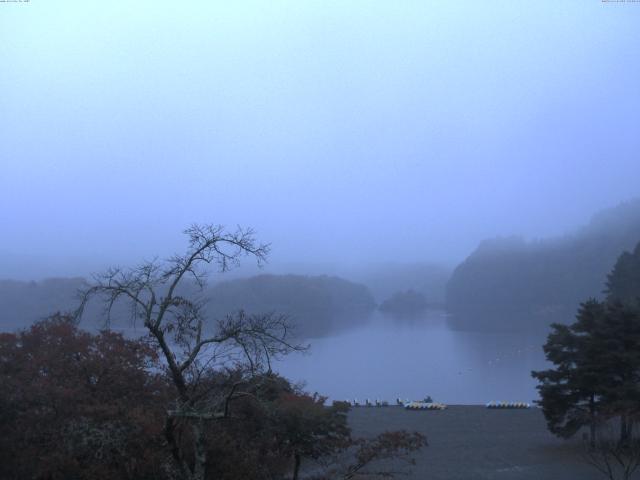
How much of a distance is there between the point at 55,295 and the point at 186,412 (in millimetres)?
36222

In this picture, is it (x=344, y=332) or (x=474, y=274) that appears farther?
(x=474, y=274)

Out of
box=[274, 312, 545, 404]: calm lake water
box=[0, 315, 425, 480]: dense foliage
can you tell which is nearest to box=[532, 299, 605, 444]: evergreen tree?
box=[0, 315, 425, 480]: dense foliage

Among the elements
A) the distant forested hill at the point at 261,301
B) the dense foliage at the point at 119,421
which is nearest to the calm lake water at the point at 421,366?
the distant forested hill at the point at 261,301

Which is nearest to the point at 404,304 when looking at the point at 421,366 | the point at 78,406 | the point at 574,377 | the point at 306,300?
the point at 306,300

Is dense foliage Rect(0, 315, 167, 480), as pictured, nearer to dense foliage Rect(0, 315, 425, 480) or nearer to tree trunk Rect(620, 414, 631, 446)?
dense foliage Rect(0, 315, 425, 480)

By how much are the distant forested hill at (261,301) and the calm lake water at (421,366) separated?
2.54m

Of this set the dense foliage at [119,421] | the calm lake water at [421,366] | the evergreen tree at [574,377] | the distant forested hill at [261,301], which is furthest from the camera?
the distant forested hill at [261,301]

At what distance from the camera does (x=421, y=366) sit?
32812 mm

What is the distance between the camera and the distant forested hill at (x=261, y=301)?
34.5m

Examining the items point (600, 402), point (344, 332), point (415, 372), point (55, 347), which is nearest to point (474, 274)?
point (344, 332)

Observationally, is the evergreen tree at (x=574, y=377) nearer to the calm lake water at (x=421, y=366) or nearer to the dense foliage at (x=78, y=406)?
the calm lake water at (x=421, y=366)

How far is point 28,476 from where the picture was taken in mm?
7137

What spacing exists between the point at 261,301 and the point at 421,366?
15405mm

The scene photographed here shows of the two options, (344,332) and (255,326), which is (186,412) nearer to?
(255,326)
